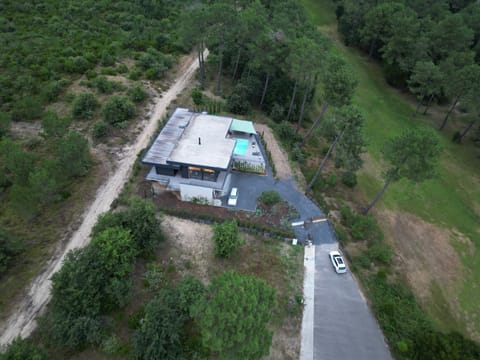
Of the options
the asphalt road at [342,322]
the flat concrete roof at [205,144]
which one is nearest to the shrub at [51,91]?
the flat concrete roof at [205,144]

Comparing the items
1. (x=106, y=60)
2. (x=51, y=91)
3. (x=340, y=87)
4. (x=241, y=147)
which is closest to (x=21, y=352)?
(x=241, y=147)

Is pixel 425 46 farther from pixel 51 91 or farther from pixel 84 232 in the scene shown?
→ pixel 51 91

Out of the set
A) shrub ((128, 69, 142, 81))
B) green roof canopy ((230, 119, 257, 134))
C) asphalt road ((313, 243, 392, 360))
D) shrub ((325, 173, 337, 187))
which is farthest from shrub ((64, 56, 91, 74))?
asphalt road ((313, 243, 392, 360))

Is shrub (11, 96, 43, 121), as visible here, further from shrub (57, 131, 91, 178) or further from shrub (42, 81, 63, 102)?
shrub (57, 131, 91, 178)

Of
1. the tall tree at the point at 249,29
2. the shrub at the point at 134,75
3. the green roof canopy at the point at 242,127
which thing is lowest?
the shrub at the point at 134,75

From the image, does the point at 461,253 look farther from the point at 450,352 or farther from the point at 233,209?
the point at 233,209

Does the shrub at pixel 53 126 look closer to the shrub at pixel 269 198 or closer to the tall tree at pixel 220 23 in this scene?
the tall tree at pixel 220 23
